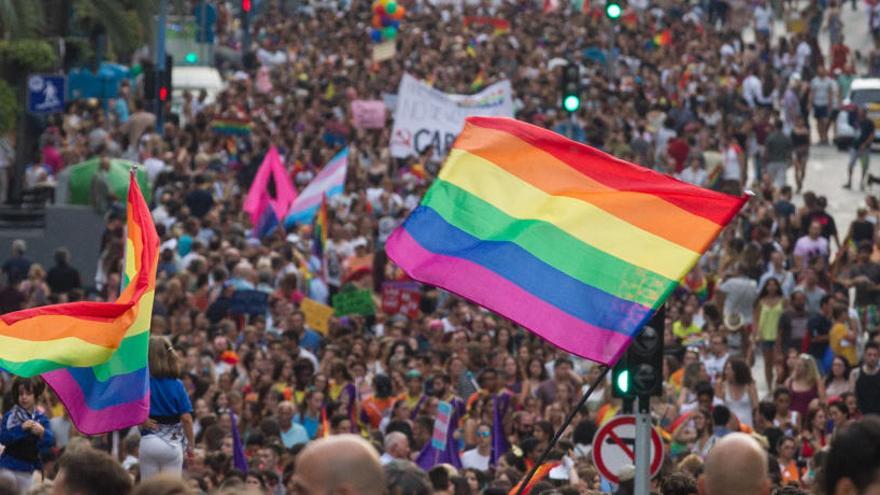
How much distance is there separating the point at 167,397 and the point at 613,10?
13.6 meters

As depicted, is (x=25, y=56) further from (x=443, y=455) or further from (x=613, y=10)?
(x=443, y=455)

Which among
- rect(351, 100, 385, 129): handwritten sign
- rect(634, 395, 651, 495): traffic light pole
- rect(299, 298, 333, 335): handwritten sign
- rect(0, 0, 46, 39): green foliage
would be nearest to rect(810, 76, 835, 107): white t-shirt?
rect(351, 100, 385, 129): handwritten sign

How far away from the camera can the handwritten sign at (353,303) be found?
869 inches

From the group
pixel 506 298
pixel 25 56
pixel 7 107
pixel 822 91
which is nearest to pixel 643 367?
pixel 506 298

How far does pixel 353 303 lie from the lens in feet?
72.5

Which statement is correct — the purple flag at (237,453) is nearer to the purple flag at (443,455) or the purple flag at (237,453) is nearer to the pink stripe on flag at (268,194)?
the purple flag at (443,455)

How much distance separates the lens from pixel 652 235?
10242 mm

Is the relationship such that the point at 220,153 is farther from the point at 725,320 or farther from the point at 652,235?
the point at 652,235

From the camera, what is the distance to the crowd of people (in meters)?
12.2

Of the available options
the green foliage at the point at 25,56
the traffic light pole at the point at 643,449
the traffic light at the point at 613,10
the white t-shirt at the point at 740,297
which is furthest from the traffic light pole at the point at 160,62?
the traffic light pole at the point at 643,449

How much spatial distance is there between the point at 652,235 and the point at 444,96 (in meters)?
21.1

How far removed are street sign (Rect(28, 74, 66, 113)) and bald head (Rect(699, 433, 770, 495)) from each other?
2374 cm

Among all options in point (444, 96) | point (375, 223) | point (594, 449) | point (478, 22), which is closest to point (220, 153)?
point (444, 96)

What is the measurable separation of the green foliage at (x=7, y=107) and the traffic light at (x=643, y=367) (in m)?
19.4
